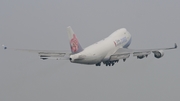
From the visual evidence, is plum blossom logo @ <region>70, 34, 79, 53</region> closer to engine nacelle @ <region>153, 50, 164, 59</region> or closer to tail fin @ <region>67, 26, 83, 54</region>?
tail fin @ <region>67, 26, 83, 54</region>

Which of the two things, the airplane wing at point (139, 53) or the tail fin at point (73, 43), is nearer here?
the tail fin at point (73, 43)

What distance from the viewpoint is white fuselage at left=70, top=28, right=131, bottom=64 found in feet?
253

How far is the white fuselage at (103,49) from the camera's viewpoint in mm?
77188

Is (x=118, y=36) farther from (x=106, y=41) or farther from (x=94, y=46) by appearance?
(x=94, y=46)

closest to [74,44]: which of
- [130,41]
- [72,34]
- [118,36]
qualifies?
[72,34]

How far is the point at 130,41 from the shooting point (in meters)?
104

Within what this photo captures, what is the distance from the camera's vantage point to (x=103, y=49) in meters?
84.4

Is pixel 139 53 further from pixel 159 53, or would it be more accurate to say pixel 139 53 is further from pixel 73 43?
pixel 73 43

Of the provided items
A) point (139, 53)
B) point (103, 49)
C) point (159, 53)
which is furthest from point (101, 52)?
point (159, 53)

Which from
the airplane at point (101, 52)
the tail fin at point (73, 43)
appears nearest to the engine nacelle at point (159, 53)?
the airplane at point (101, 52)

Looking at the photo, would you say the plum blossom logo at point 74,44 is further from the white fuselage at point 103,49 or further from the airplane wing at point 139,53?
the airplane wing at point 139,53

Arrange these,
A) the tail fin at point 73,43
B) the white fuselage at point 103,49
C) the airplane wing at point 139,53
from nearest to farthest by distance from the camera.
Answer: the white fuselage at point 103,49, the tail fin at point 73,43, the airplane wing at point 139,53

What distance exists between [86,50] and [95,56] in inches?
77.9

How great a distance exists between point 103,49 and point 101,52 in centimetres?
164
